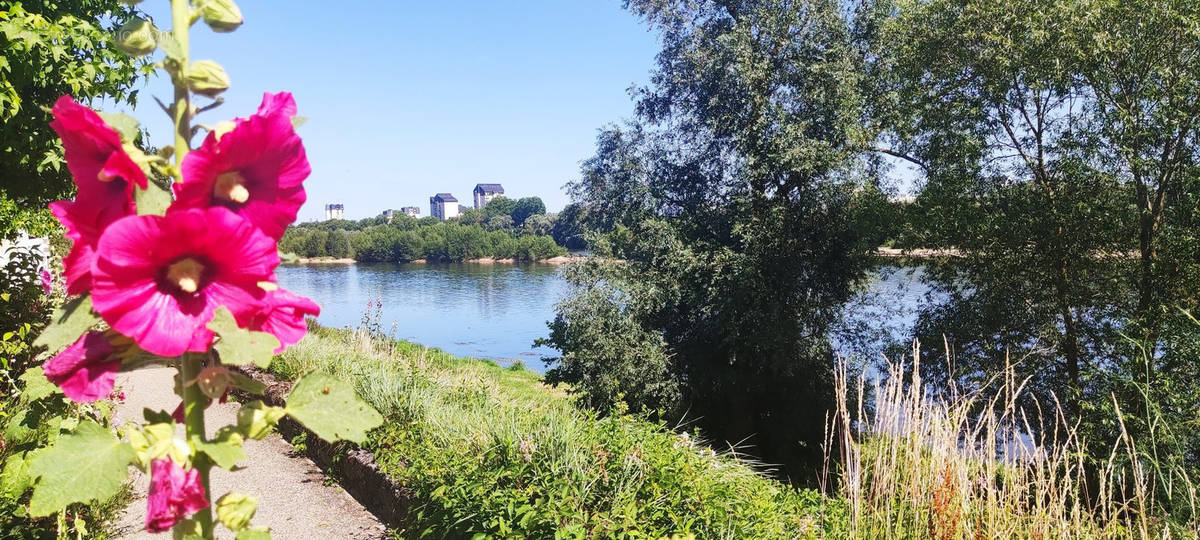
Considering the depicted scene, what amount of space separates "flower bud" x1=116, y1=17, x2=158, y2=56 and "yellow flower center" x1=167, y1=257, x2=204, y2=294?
33 centimetres

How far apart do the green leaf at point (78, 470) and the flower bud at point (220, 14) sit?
50cm

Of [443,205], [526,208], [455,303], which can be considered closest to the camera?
[455,303]

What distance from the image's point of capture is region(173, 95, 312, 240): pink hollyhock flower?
0.76 metres

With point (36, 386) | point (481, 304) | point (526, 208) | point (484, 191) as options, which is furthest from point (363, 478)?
point (484, 191)

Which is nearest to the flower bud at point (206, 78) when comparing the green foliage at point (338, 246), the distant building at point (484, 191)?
the green foliage at point (338, 246)

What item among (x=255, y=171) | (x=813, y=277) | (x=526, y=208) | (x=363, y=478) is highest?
(x=526, y=208)

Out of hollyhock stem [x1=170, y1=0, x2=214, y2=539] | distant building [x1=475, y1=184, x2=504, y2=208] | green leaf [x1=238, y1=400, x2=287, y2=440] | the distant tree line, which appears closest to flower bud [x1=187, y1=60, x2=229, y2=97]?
hollyhock stem [x1=170, y1=0, x2=214, y2=539]

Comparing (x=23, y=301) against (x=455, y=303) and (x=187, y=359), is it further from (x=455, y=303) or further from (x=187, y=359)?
(x=455, y=303)

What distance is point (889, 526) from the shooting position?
3053mm

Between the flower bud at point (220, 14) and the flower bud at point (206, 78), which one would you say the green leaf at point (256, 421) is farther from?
the flower bud at point (220, 14)

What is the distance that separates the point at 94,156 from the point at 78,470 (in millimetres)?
340

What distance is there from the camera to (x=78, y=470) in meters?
0.75

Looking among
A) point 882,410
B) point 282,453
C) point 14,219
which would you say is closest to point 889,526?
point 882,410

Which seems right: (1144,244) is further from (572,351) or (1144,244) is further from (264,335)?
(264,335)
